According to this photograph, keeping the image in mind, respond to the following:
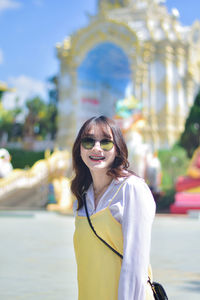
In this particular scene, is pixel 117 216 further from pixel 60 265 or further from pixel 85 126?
pixel 60 265

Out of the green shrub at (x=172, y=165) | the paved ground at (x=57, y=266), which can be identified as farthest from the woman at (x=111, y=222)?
the green shrub at (x=172, y=165)

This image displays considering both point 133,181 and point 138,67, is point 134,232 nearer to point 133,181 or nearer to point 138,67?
point 133,181

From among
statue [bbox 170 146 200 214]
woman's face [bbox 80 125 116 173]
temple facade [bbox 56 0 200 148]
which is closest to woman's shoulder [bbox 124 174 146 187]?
woman's face [bbox 80 125 116 173]

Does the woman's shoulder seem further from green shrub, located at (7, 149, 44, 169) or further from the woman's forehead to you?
green shrub, located at (7, 149, 44, 169)

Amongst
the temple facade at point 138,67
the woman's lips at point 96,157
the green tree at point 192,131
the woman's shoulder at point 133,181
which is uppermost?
the temple facade at point 138,67

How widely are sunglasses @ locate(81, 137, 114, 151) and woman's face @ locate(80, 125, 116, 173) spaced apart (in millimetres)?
12

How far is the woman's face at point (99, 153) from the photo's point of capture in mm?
2506

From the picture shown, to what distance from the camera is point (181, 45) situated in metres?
31.3

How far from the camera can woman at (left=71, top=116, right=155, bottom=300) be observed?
7.05 ft

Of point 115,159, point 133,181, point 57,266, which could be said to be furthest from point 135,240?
point 57,266

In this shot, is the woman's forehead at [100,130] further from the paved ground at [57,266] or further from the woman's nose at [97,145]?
the paved ground at [57,266]

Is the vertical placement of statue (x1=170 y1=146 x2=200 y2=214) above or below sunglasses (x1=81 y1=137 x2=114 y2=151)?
below

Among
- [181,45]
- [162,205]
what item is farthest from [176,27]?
[162,205]

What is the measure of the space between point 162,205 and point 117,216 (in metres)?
17.5
